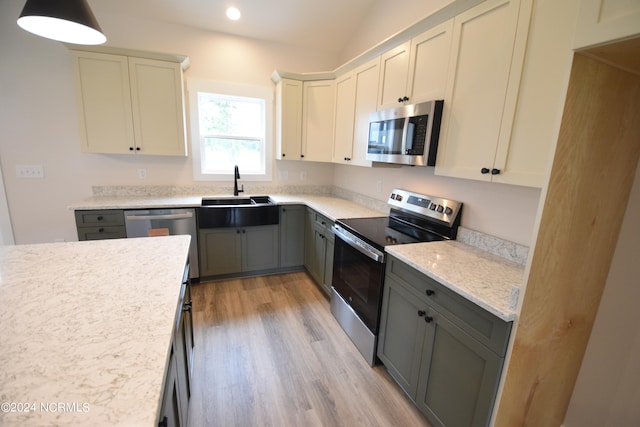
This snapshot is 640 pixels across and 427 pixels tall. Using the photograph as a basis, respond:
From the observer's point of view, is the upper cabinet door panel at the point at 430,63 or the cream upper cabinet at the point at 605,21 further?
the upper cabinet door panel at the point at 430,63

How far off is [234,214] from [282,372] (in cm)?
165

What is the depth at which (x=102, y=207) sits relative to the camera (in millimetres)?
2592

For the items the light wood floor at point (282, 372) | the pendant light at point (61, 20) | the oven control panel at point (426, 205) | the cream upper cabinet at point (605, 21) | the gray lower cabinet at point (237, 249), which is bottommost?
the light wood floor at point (282, 372)

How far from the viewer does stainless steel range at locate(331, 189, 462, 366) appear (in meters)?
1.94

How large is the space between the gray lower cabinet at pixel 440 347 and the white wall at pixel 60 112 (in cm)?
279

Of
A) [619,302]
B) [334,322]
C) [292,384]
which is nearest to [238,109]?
[334,322]

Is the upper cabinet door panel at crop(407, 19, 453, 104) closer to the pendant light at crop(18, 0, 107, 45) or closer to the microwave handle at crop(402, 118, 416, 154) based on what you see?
the microwave handle at crop(402, 118, 416, 154)

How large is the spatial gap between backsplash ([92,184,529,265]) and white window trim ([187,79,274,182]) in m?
0.13

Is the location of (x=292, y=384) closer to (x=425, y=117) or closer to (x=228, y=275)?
(x=228, y=275)

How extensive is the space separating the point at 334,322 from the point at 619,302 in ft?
A: 6.00

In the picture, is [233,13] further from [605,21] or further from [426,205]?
[605,21]

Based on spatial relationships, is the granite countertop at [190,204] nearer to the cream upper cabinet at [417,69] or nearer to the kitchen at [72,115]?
the kitchen at [72,115]

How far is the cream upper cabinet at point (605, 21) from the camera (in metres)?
0.78

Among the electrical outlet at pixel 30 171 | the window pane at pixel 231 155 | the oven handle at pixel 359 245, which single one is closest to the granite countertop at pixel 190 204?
the oven handle at pixel 359 245
